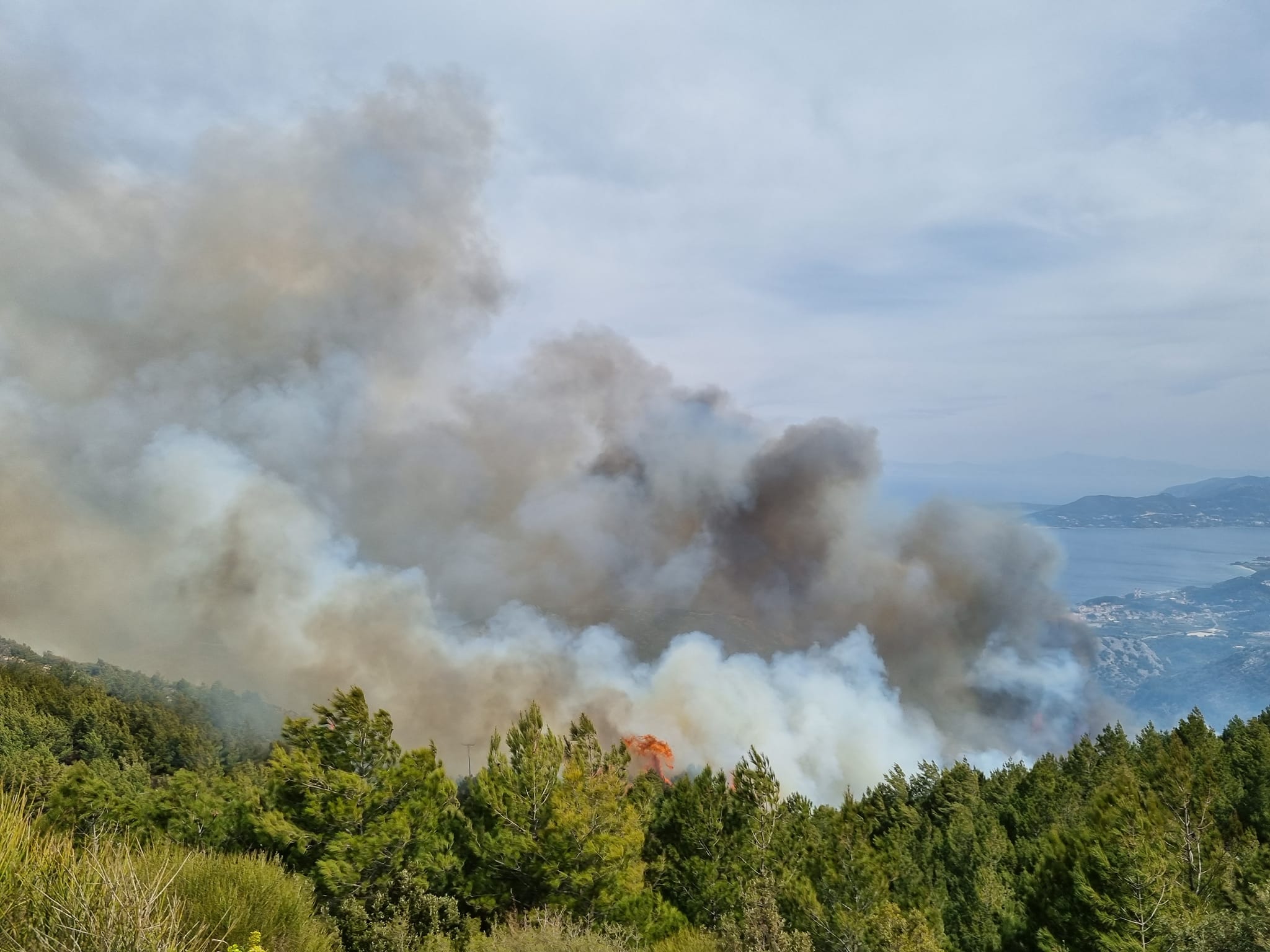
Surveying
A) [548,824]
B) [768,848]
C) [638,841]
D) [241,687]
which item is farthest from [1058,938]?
[241,687]

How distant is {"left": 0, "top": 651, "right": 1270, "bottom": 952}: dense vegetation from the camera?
19578 mm

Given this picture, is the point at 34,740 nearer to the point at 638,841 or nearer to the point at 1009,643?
the point at 638,841

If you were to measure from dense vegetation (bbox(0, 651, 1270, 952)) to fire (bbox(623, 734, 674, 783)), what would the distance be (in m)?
51.2

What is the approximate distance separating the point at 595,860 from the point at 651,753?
72473mm

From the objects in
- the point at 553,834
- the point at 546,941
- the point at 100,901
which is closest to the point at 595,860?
the point at 553,834

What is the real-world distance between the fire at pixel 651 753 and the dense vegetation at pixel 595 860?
51174 mm

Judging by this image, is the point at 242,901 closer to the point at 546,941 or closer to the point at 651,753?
the point at 546,941

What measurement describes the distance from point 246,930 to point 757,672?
113 meters

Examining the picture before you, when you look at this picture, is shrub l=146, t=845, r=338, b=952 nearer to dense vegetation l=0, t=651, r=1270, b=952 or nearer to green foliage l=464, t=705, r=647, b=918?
dense vegetation l=0, t=651, r=1270, b=952

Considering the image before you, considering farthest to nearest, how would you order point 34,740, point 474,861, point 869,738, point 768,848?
1. point 869,738
2. point 34,740
3. point 768,848
4. point 474,861

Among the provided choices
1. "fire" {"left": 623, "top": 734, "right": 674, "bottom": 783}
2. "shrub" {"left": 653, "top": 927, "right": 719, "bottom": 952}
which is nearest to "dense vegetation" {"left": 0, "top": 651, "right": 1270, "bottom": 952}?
"shrub" {"left": 653, "top": 927, "right": 719, "bottom": 952}

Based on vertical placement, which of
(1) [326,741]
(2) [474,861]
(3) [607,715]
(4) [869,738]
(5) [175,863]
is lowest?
(4) [869,738]

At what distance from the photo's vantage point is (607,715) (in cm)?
10669

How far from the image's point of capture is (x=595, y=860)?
31.0 metres
